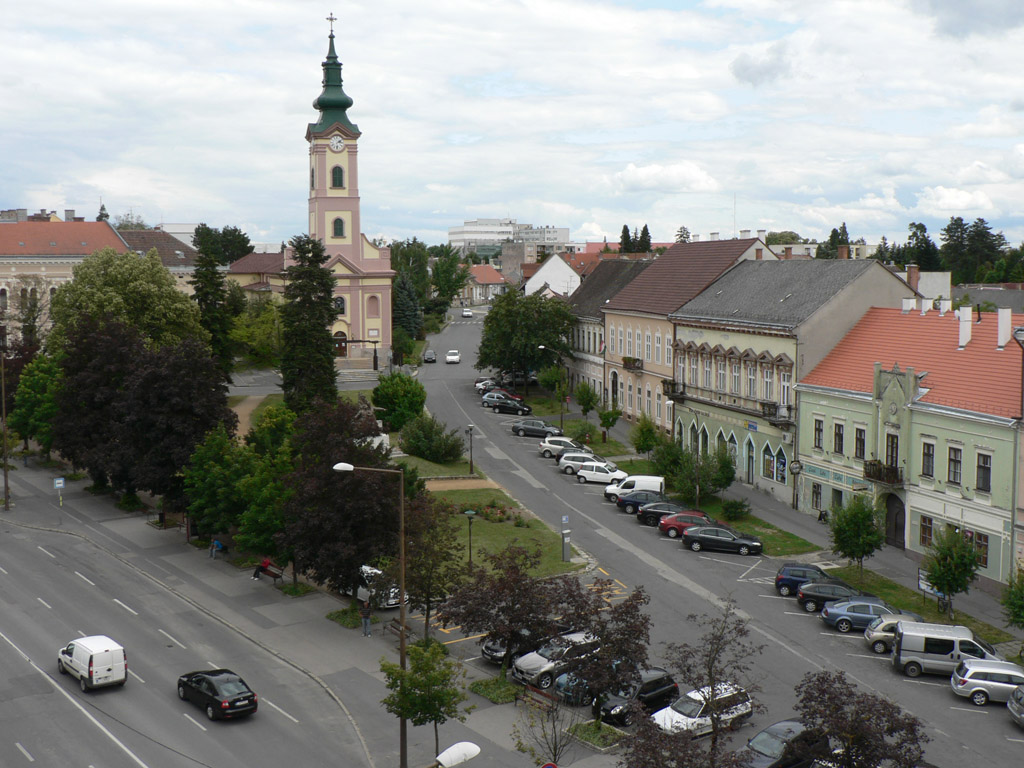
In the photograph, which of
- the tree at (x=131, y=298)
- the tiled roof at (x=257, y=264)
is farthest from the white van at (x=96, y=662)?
the tiled roof at (x=257, y=264)

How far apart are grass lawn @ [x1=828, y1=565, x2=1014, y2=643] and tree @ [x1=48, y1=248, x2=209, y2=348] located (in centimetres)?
4553

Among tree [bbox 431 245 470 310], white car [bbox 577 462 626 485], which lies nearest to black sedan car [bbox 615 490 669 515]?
white car [bbox 577 462 626 485]

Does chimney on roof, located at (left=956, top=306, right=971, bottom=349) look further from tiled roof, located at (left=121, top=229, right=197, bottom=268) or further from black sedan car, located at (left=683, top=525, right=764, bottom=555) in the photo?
tiled roof, located at (left=121, top=229, right=197, bottom=268)

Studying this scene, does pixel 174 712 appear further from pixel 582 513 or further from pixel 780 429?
pixel 780 429

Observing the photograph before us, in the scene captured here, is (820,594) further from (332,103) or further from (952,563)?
(332,103)

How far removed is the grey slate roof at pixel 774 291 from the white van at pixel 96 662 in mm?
34690

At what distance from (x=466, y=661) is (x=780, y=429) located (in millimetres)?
25365

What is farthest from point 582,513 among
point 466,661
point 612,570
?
point 466,661

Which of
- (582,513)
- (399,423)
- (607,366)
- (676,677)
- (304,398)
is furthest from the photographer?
(607,366)

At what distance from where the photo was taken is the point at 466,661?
3316 cm

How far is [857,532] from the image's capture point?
3947cm

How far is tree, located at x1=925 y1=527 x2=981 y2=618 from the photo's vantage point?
116 ft

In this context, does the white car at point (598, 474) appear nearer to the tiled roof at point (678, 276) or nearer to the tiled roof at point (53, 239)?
the tiled roof at point (678, 276)

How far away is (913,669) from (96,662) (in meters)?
24.8
